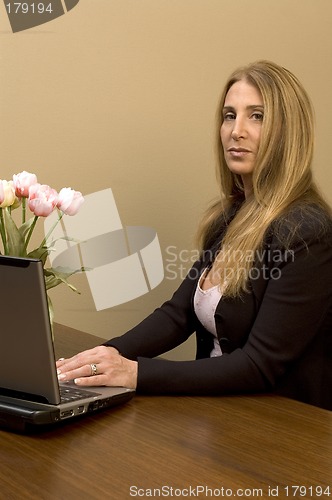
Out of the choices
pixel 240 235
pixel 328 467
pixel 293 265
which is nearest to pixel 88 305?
pixel 240 235

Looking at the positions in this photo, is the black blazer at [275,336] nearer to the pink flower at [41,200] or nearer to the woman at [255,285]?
the woman at [255,285]

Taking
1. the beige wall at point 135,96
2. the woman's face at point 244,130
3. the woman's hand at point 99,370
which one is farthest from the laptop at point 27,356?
the beige wall at point 135,96

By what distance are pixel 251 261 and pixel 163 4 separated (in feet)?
3.60

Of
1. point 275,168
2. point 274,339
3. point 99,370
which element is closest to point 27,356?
point 99,370

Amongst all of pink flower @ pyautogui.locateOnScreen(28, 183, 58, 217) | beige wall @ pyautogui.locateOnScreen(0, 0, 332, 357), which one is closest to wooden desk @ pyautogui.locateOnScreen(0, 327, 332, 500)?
pink flower @ pyautogui.locateOnScreen(28, 183, 58, 217)

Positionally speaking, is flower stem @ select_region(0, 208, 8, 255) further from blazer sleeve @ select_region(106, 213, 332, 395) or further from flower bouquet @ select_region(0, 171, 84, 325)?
blazer sleeve @ select_region(106, 213, 332, 395)

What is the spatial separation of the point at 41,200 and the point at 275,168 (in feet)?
2.17

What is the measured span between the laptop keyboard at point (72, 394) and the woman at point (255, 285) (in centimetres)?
5

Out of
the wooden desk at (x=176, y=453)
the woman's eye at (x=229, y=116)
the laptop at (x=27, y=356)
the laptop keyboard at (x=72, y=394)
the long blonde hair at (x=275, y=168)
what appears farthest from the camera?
the woman's eye at (x=229, y=116)

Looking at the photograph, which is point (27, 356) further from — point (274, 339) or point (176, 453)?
point (274, 339)

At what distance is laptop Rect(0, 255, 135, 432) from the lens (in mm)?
1144

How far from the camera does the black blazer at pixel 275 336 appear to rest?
4.95ft

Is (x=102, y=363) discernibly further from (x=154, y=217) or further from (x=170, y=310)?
(x=154, y=217)

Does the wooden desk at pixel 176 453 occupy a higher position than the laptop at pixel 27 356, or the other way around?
the laptop at pixel 27 356
